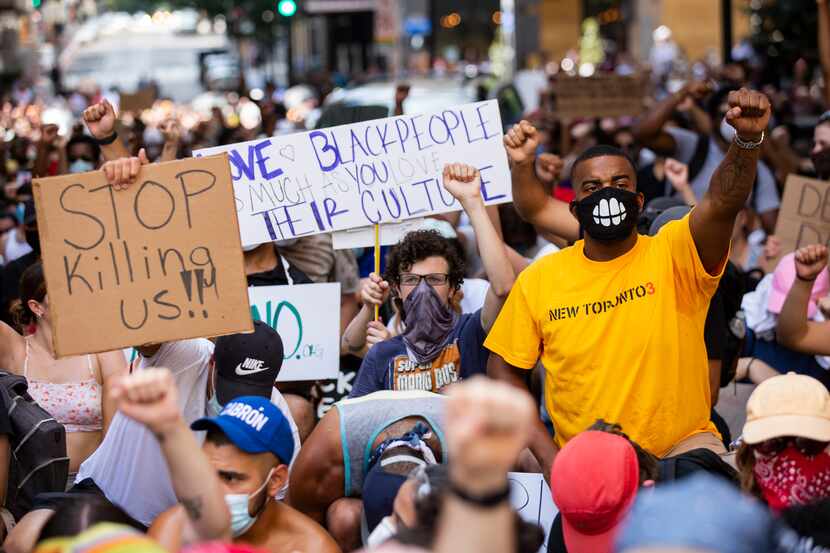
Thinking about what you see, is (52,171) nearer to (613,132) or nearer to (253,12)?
(613,132)

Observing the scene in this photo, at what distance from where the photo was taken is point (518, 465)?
16.6 ft

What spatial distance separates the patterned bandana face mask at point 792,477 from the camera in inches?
148

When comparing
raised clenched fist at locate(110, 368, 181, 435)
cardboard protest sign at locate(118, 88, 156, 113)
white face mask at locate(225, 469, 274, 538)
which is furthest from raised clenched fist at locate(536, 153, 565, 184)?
cardboard protest sign at locate(118, 88, 156, 113)

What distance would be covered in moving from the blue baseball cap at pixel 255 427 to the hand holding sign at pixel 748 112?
181 centimetres

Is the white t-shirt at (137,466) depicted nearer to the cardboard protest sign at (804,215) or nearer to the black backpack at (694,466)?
the black backpack at (694,466)

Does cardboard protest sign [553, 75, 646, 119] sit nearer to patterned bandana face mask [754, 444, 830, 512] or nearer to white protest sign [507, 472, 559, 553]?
white protest sign [507, 472, 559, 553]

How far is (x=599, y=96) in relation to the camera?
42.0 feet

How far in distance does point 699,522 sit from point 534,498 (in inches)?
85.4

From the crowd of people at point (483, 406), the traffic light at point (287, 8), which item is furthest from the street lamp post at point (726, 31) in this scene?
the crowd of people at point (483, 406)

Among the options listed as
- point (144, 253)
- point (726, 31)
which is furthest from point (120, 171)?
point (726, 31)

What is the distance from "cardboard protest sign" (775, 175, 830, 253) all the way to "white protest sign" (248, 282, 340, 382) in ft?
8.64

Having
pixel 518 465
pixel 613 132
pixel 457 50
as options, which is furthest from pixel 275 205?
pixel 457 50

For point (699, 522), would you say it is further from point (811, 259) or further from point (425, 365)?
point (811, 259)

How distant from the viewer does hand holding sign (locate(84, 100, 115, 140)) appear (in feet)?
18.9
